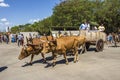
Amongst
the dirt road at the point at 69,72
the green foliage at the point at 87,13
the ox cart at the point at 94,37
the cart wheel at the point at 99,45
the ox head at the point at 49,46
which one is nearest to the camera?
the dirt road at the point at 69,72

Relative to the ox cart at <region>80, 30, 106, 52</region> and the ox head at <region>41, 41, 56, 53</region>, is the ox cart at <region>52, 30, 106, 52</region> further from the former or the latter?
the ox head at <region>41, 41, 56, 53</region>

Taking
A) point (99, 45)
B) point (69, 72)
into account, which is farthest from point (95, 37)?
point (69, 72)

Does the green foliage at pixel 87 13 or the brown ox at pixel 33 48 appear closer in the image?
the brown ox at pixel 33 48

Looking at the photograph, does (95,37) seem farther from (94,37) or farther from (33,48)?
(33,48)

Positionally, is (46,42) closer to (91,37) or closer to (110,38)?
(91,37)

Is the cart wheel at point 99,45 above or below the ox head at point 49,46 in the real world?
below

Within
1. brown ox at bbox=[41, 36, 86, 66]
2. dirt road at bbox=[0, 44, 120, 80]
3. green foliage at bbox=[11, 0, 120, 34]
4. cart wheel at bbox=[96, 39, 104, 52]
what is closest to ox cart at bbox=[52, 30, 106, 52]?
cart wheel at bbox=[96, 39, 104, 52]

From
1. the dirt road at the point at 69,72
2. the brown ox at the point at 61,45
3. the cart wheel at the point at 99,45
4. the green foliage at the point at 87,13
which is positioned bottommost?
the dirt road at the point at 69,72

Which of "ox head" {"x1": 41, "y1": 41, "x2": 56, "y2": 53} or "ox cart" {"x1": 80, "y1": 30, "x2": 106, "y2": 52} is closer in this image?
"ox head" {"x1": 41, "y1": 41, "x2": 56, "y2": 53}

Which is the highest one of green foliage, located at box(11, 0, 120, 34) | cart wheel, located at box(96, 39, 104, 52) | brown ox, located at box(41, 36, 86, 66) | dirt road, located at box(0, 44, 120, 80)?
green foliage, located at box(11, 0, 120, 34)

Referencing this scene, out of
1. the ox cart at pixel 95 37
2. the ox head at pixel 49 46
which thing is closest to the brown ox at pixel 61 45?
the ox head at pixel 49 46

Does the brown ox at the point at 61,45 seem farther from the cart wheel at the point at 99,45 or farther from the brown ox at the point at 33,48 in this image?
the cart wheel at the point at 99,45

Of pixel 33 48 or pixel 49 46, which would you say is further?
pixel 33 48

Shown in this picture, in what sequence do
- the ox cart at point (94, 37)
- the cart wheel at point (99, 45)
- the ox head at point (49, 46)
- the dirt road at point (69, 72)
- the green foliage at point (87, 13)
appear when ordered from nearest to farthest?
the dirt road at point (69, 72) → the ox head at point (49, 46) → the ox cart at point (94, 37) → the cart wheel at point (99, 45) → the green foliage at point (87, 13)
